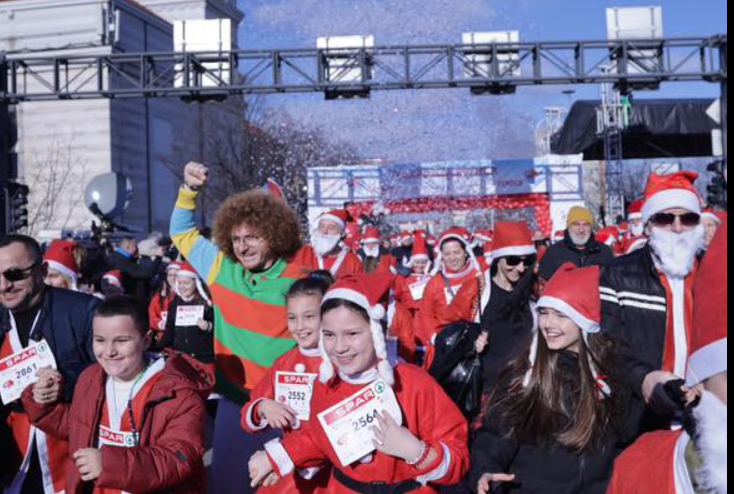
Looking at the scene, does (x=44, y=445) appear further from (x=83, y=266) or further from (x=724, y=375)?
(x=83, y=266)

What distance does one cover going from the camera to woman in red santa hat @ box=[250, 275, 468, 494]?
3.56 metres

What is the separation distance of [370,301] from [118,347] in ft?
3.61

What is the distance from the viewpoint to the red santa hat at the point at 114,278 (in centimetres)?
1206

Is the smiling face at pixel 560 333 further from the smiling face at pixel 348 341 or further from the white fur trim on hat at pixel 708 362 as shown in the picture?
the white fur trim on hat at pixel 708 362

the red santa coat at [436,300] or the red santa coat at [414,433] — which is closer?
the red santa coat at [414,433]

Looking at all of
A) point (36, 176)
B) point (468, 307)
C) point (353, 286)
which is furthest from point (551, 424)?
point (36, 176)

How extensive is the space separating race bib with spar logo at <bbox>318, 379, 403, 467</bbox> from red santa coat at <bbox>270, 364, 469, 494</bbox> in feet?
0.17

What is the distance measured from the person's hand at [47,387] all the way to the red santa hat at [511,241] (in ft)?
9.61

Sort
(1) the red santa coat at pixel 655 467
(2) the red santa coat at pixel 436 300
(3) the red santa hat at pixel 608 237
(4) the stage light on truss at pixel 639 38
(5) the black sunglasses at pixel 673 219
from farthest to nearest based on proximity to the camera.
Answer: (4) the stage light on truss at pixel 639 38 → (3) the red santa hat at pixel 608 237 → (2) the red santa coat at pixel 436 300 → (5) the black sunglasses at pixel 673 219 → (1) the red santa coat at pixel 655 467

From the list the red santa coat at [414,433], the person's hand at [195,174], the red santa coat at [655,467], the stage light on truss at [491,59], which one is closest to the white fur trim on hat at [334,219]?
the person's hand at [195,174]

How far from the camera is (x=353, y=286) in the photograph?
13.1ft

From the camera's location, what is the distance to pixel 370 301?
12.9ft

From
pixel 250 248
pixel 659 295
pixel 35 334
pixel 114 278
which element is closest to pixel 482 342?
pixel 659 295

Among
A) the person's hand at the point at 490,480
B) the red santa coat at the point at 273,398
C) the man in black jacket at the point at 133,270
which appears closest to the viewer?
the person's hand at the point at 490,480
